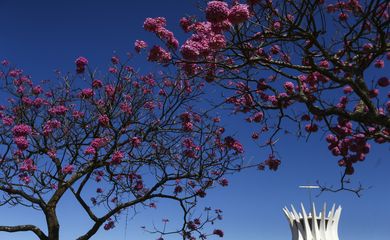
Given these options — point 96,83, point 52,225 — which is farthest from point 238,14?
point 52,225

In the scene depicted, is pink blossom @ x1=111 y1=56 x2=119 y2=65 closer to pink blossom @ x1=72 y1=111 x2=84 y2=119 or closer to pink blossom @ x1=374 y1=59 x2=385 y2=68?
pink blossom @ x1=72 y1=111 x2=84 y2=119

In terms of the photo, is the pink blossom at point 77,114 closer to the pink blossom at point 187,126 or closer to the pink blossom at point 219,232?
the pink blossom at point 187,126

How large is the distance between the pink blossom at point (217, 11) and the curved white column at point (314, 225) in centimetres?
2977

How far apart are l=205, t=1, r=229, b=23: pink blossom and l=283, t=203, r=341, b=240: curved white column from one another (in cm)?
2977

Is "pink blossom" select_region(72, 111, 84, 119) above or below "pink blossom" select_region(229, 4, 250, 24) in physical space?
above

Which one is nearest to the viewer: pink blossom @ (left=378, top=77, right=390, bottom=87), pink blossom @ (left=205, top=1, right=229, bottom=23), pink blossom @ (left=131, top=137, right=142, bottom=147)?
pink blossom @ (left=205, top=1, right=229, bottom=23)

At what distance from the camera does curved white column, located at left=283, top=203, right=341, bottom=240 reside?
33.7 m

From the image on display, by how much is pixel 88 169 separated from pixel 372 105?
8252 mm

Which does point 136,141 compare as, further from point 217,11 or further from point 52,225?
point 217,11

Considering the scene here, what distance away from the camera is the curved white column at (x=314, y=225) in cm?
3366

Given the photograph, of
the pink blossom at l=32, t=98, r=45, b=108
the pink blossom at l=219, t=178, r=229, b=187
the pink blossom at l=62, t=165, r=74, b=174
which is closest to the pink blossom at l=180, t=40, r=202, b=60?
the pink blossom at l=62, t=165, r=74, b=174

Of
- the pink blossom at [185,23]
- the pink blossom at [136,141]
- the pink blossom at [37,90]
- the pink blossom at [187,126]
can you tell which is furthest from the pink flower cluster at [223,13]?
the pink blossom at [37,90]

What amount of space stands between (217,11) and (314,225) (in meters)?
30.6

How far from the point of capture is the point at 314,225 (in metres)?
34.0
